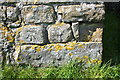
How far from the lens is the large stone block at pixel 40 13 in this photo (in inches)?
92.7

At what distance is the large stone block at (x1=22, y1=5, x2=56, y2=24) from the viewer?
92.7 inches

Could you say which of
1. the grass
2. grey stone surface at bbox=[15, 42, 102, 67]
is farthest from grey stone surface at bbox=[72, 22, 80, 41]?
the grass

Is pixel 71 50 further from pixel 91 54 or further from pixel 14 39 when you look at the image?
pixel 14 39

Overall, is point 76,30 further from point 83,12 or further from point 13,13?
point 13,13

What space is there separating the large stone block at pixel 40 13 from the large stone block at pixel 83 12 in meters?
0.16

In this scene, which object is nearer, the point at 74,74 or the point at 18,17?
the point at 74,74

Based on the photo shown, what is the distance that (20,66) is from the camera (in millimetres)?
2441

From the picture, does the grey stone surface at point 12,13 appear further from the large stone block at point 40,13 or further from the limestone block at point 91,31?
the limestone block at point 91,31

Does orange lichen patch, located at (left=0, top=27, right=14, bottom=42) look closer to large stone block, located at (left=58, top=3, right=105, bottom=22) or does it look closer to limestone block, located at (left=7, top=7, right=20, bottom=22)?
limestone block, located at (left=7, top=7, right=20, bottom=22)

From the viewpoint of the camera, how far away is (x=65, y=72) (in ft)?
7.44

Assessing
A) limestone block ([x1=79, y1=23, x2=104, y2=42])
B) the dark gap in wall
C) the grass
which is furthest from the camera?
the dark gap in wall

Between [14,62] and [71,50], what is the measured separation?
0.82 m

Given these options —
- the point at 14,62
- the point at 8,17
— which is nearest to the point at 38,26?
the point at 8,17

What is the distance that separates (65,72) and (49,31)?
0.59 meters
